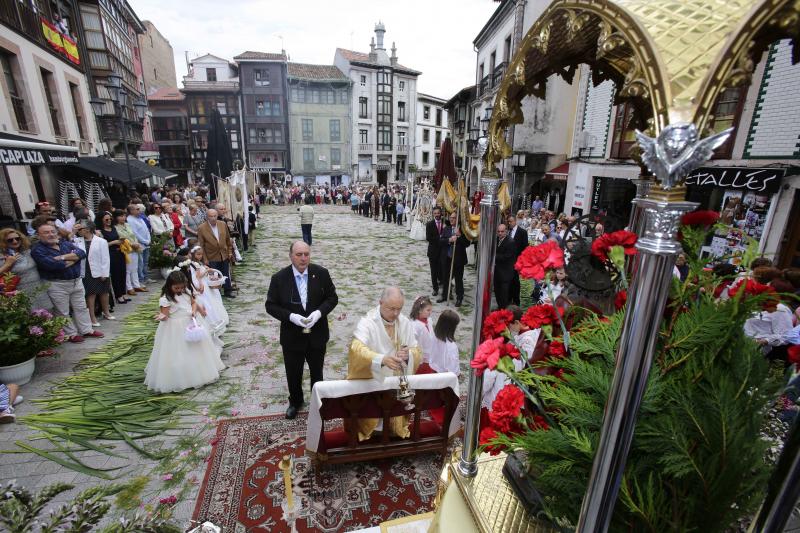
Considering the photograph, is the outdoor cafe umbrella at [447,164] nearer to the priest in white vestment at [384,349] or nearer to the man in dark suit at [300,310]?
the man in dark suit at [300,310]

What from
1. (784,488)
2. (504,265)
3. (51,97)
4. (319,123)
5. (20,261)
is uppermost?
(319,123)

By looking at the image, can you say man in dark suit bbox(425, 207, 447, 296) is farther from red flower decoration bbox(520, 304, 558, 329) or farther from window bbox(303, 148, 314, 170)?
window bbox(303, 148, 314, 170)

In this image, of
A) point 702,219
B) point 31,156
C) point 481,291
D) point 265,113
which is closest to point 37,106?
A: point 31,156

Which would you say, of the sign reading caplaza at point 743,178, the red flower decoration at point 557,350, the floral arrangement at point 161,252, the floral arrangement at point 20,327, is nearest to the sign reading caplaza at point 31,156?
→ the floral arrangement at point 161,252

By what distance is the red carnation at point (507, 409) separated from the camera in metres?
1.76

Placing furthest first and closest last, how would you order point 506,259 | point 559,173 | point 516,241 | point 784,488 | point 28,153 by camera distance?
1. point 559,173
2. point 28,153
3. point 516,241
4. point 506,259
5. point 784,488

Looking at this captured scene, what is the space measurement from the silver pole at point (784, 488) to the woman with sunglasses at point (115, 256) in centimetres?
953

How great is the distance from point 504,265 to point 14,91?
1554 cm

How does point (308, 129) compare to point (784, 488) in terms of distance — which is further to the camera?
point (308, 129)

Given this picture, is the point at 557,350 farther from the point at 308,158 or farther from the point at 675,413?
the point at 308,158

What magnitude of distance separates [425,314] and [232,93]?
4501cm

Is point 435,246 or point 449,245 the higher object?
point 449,245

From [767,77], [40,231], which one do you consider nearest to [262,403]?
[40,231]

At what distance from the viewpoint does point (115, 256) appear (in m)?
7.81
